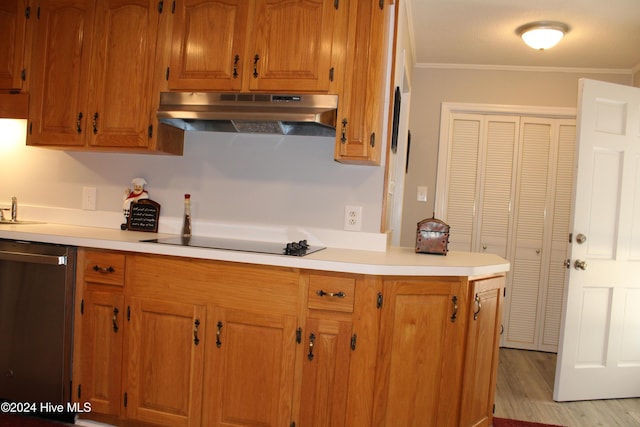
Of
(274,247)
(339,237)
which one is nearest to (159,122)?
(274,247)

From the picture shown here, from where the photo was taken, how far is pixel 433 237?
2.35 m

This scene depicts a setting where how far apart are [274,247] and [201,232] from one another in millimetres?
582

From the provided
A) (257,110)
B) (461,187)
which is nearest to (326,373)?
(257,110)

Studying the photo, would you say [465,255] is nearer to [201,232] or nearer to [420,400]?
[420,400]

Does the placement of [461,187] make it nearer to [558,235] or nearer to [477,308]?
Result: [558,235]

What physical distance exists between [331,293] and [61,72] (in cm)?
192

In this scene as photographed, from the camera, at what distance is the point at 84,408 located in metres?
2.17

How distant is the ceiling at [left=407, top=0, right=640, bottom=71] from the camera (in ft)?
9.21

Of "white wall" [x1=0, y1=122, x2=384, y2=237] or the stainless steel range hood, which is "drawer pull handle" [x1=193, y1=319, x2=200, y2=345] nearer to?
"white wall" [x1=0, y1=122, x2=384, y2=237]

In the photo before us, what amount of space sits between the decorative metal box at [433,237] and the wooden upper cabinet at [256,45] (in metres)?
0.86

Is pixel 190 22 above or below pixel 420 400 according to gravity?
above

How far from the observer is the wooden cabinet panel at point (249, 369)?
193cm

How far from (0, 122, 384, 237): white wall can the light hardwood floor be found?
142cm

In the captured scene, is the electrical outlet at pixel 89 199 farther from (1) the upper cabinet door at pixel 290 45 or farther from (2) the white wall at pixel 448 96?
(2) the white wall at pixel 448 96
